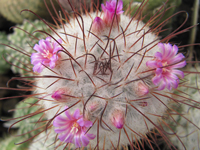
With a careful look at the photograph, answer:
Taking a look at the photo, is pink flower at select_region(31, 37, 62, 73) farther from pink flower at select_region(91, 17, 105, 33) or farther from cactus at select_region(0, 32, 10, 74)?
cactus at select_region(0, 32, 10, 74)

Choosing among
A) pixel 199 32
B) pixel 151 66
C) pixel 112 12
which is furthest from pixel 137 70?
pixel 199 32

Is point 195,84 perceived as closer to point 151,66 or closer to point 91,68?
point 151,66

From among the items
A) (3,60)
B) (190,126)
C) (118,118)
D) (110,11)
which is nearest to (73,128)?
(118,118)

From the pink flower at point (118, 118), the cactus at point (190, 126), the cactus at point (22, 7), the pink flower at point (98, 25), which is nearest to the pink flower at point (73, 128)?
the pink flower at point (118, 118)

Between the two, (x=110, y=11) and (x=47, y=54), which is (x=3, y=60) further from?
(x=110, y=11)

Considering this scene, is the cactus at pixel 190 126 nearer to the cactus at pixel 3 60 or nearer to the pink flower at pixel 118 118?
the pink flower at pixel 118 118

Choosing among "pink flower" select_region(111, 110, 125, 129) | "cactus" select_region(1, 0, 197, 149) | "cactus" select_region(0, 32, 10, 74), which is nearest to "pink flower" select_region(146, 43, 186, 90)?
"cactus" select_region(1, 0, 197, 149)

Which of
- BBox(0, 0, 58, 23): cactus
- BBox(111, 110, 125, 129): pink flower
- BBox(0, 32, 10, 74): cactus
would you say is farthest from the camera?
BBox(0, 32, 10, 74): cactus
